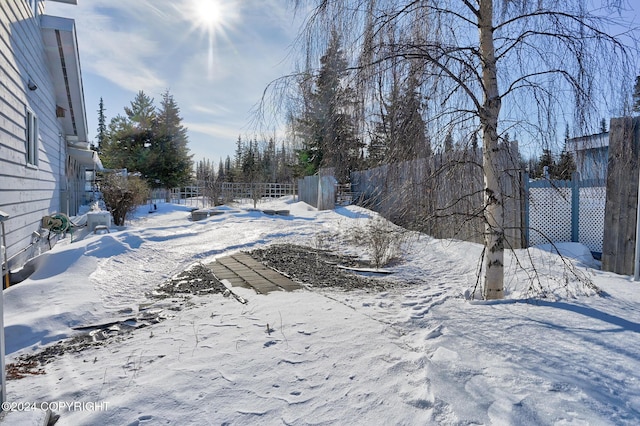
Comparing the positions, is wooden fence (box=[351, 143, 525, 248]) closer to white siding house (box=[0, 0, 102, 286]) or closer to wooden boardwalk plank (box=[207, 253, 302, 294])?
wooden boardwalk plank (box=[207, 253, 302, 294])

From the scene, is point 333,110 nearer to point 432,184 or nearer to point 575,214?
point 432,184

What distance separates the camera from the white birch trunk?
3.42 meters

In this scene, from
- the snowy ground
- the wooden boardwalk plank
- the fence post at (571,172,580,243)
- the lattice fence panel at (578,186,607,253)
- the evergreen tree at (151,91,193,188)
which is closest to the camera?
the snowy ground

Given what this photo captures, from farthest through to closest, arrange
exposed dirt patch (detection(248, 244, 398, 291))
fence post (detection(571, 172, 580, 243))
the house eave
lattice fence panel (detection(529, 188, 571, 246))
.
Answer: the house eave, lattice fence panel (detection(529, 188, 571, 246)), fence post (detection(571, 172, 580, 243)), exposed dirt patch (detection(248, 244, 398, 291))

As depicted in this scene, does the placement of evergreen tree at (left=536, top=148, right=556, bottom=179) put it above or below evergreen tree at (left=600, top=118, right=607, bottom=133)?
below

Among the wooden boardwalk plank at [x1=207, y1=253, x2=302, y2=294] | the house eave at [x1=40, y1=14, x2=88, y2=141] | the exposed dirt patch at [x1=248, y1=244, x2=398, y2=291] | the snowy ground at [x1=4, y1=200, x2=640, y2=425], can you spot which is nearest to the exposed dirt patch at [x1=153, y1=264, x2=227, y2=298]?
the wooden boardwalk plank at [x1=207, y1=253, x2=302, y2=294]

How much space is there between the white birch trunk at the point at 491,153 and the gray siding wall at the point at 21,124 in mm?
5886

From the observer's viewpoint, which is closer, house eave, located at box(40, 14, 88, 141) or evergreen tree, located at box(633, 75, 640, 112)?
evergreen tree, located at box(633, 75, 640, 112)

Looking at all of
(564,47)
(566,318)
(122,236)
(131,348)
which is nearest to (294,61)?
(564,47)

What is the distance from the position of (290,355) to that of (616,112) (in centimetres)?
339

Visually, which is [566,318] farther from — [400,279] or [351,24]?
[351,24]

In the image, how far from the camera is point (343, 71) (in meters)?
3.13

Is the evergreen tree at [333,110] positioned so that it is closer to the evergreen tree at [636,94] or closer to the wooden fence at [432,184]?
the wooden fence at [432,184]

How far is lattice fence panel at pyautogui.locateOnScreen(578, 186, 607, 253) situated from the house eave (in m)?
10.9
